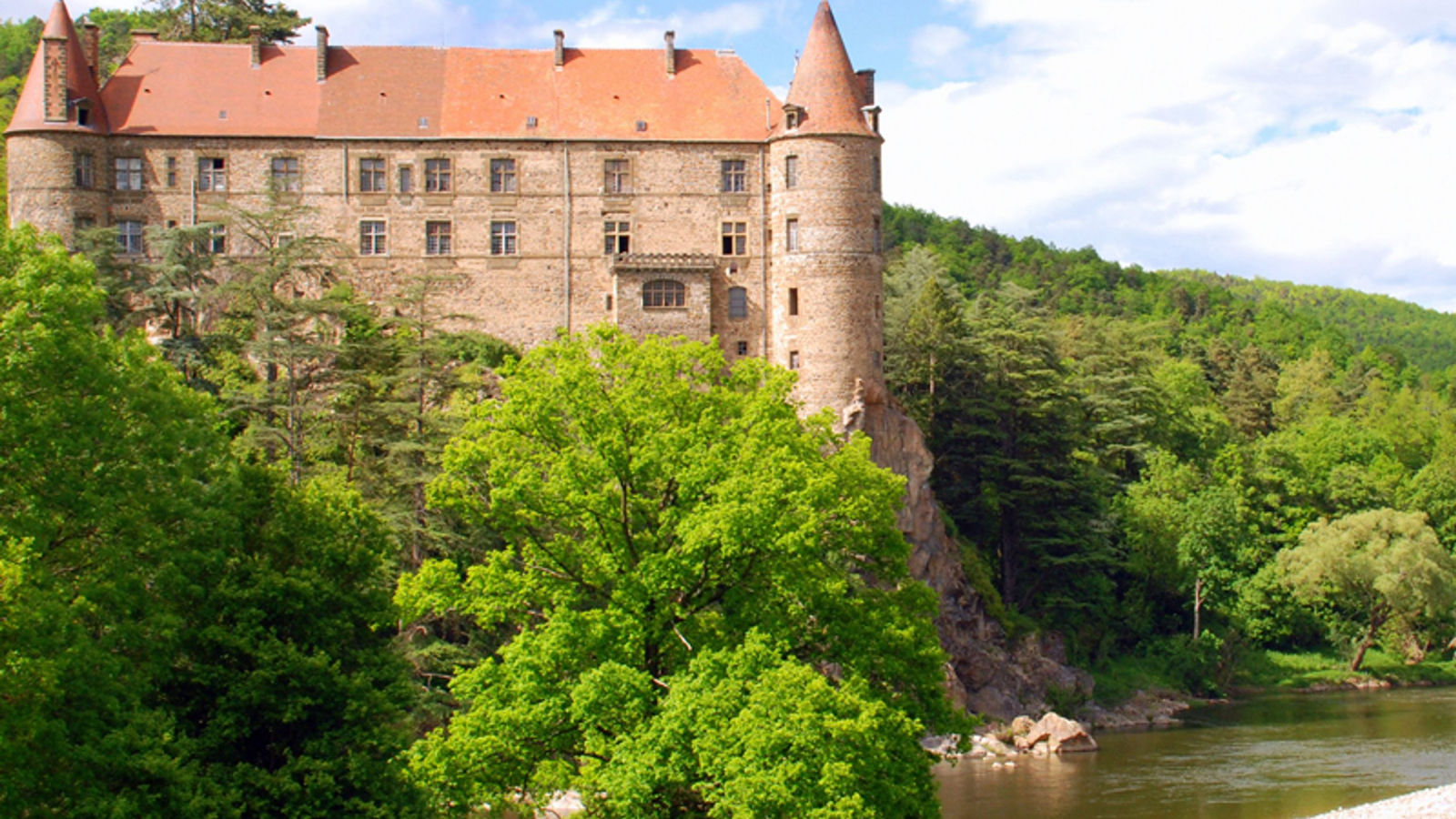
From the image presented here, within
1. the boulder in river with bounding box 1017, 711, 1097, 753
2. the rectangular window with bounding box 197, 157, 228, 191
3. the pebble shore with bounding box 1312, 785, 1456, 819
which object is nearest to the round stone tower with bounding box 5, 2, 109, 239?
the rectangular window with bounding box 197, 157, 228, 191

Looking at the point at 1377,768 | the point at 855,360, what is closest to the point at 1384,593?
the point at 1377,768

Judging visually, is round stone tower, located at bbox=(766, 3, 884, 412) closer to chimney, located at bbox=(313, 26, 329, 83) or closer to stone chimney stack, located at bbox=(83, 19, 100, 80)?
chimney, located at bbox=(313, 26, 329, 83)

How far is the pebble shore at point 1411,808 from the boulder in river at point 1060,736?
1224cm

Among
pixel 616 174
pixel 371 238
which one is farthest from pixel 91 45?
pixel 616 174

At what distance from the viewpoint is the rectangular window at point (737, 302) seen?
160 ft

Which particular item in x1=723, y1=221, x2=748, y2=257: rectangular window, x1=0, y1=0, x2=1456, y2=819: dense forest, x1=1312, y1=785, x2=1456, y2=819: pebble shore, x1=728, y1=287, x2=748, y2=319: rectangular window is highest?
x1=723, y1=221, x2=748, y2=257: rectangular window

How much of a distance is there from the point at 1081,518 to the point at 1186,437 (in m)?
13.8

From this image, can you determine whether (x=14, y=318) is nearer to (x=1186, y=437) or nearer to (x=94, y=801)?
(x=94, y=801)

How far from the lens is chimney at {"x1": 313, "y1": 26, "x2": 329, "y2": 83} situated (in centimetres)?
5116

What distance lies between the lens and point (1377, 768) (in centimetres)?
3959

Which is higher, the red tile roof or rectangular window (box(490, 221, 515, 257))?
the red tile roof

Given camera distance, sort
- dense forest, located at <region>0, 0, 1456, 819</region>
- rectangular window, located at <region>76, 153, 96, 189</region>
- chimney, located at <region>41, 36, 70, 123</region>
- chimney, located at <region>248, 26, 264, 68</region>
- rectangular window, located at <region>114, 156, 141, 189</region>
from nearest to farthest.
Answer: dense forest, located at <region>0, 0, 1456, 819</region> < chimney, located at <region>41, 36, 70, 123</region> < rectangular window, located at <region>76, 153, 96, 189</region> < rectangular window, located at <region>114, 156, 141, 189</region> < chimney, located at <region>248, 26, 264, 68</region>

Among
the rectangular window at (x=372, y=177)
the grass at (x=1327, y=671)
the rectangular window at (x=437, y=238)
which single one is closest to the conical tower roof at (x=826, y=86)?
the rectangular window at (x=437, y=238)

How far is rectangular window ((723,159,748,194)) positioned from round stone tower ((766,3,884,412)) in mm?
2013
